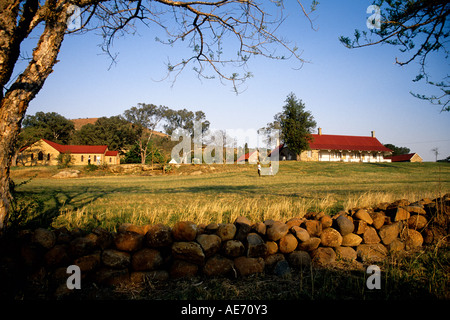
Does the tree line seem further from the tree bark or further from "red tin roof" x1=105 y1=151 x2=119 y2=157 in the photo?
the tree bark

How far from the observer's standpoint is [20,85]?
3168 millimetres

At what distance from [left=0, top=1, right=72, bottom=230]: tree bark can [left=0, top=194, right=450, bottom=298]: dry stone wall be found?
0.66 m

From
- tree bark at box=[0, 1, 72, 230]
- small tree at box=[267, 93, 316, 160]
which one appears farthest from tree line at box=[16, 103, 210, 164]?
tree bark at box=[0, 1, 72, 230]

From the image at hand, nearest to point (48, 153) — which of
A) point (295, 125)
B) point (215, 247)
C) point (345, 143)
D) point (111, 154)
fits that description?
point (111, 154)

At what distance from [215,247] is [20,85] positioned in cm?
309

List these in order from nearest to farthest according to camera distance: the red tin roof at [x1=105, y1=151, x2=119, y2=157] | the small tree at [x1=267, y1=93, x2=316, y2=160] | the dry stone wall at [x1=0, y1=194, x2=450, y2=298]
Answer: the dry stone wall at [x1=0, y1=194, x2=450, y2=298] → the small tree at [x1=267, y1=93, x2=316, y2=160] → the red tin roof at [x1=105, y1=151, x2=119, y2=157]

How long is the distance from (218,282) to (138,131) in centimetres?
7200

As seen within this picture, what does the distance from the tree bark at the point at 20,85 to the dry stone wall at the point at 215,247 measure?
0.66 metres

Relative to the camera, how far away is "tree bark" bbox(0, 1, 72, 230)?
10.3ft

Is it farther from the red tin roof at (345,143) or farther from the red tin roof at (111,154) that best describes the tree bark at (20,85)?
the red tin roof at (111,154)

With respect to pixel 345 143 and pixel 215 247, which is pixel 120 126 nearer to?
pixel 345 143
